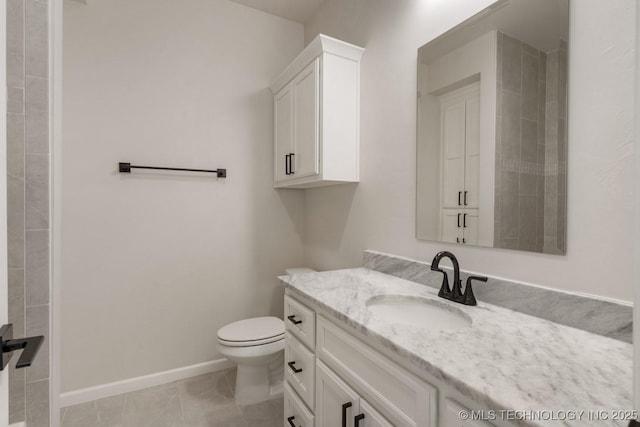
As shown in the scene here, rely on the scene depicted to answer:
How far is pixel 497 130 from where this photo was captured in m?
1.16

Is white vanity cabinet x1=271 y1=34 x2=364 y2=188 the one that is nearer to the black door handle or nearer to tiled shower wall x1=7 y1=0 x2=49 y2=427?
tiled shower wall x1=7 y1=0 x2=49 y2=427

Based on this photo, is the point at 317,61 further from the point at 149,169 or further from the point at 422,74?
the point at 149,169

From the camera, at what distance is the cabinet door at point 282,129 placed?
84.2 inches

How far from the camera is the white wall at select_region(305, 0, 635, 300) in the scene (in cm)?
85

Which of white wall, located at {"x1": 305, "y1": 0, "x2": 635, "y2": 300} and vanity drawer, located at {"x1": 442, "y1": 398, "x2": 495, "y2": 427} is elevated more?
white wall, located at {"x1": 305, "y1": 0, "x2": 635, "y2": 300}

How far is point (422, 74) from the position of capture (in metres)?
1.46

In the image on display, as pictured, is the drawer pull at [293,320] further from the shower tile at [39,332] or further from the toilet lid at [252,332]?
the shower tile at [39,332]

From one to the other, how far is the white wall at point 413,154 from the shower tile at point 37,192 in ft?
4.95

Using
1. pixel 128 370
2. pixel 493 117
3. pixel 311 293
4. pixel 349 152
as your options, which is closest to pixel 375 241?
pixel 349 152

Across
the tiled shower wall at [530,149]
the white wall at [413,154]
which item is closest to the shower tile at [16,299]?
the white wall at [413,154]

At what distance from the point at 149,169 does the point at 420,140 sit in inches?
69.6

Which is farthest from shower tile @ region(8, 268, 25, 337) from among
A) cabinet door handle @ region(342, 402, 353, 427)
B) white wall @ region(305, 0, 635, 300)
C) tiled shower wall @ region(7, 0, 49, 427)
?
white wall @ region(305, 0, 635, 300)

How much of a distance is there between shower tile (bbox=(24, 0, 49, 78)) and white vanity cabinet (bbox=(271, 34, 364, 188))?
1207 mm

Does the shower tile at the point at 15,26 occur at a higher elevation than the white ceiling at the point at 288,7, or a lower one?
lower
